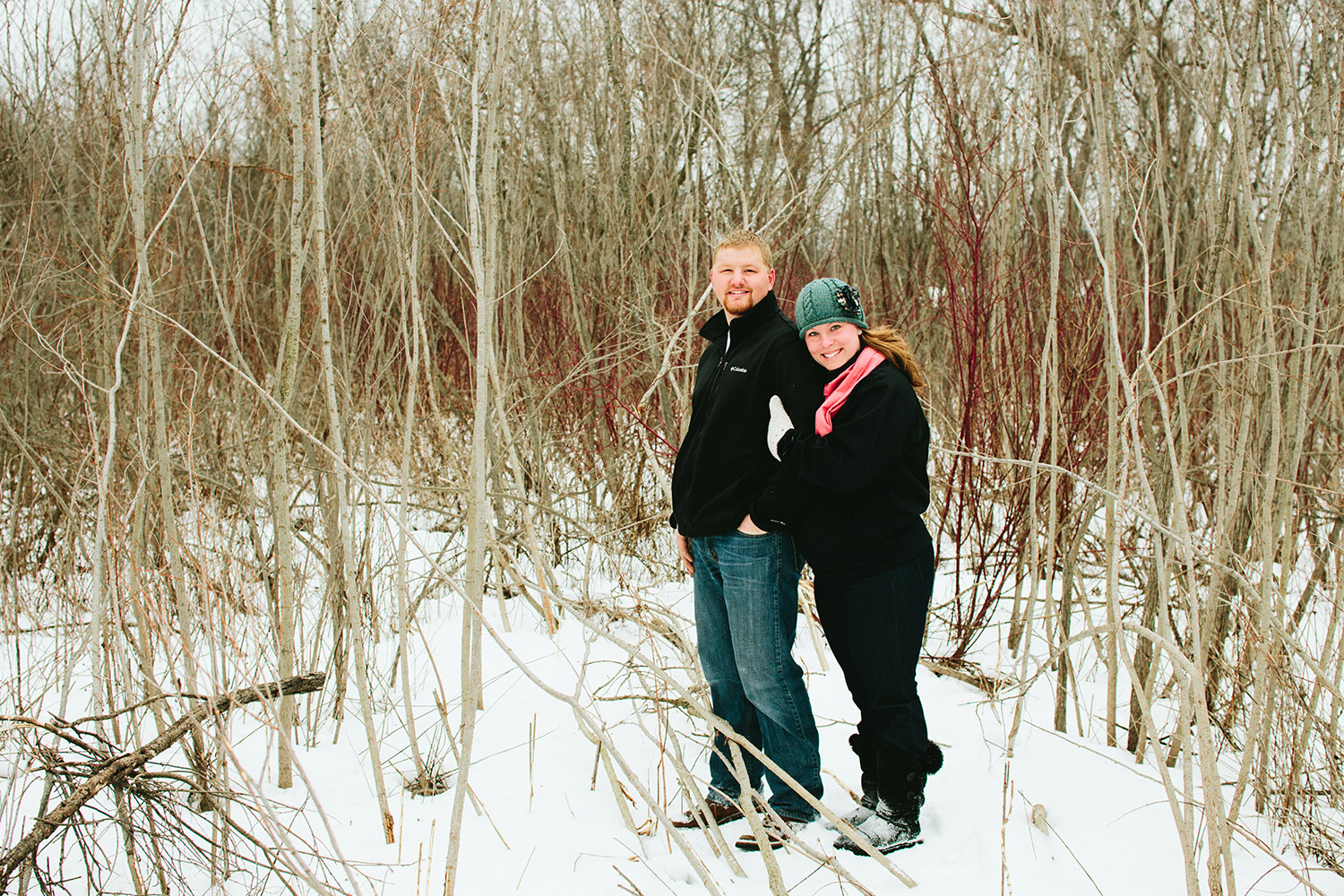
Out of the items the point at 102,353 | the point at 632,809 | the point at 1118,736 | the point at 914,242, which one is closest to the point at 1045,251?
the point at 914,242

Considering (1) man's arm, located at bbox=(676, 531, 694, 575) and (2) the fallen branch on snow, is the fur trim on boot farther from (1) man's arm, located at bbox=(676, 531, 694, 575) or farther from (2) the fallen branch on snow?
(2) the fallen branch on snow

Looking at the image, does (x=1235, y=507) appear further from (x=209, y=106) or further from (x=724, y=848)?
(x=209, y=106)

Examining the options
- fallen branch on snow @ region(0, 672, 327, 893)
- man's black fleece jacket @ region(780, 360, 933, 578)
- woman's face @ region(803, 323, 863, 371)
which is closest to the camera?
fallen branch on snow @ region(0, 672, 327, 893)

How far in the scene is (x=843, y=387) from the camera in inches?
85.7

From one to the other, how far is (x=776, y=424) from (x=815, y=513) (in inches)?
10.5

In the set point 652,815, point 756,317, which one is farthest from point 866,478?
point 652,815

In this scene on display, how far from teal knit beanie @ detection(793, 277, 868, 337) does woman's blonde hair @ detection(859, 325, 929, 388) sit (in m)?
0.07

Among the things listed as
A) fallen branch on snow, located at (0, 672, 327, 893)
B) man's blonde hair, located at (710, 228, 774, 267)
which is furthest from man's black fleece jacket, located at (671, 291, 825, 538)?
fallen branch on snow, located at (0, 672, 327, 893)

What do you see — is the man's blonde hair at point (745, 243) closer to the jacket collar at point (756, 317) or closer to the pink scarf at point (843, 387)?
the jacket collar at point (756, 317)

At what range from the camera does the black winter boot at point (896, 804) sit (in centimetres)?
232

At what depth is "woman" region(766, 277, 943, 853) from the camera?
6.95ft

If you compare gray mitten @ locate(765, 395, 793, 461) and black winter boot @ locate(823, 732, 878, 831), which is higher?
gray mitten @ locate(765, 395, 793, 461)

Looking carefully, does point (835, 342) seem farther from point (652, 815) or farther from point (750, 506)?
point (652, 815)

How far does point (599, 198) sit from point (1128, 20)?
10.5 ft
